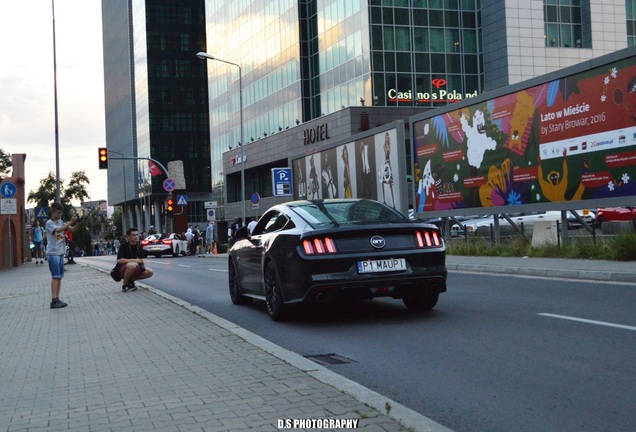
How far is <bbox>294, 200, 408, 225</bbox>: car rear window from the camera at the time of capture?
930 cm

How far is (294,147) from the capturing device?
59.9 m

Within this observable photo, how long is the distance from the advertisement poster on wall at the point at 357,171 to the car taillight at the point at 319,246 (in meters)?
17.4

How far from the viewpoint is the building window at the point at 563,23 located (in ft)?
175

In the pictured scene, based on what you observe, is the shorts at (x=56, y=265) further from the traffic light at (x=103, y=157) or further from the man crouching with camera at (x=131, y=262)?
the traffic light at (x=103, y=157)

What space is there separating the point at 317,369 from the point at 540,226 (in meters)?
14.7

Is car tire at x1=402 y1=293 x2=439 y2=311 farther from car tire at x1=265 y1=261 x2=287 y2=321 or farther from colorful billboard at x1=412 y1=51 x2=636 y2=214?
colorful billboard at x1=412 y1=51 x2=636 y2=214

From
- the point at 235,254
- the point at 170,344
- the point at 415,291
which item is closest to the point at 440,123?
the point at 235,254

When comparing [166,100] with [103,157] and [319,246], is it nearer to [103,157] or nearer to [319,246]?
[103,157]

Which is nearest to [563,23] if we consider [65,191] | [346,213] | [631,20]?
[631,20]

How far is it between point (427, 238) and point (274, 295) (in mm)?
2028

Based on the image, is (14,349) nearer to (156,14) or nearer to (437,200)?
(437,200)

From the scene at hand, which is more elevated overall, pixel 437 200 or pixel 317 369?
pixel 437 200

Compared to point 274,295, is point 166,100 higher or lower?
higher

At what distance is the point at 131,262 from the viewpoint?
16281mm
